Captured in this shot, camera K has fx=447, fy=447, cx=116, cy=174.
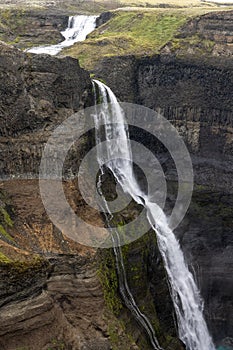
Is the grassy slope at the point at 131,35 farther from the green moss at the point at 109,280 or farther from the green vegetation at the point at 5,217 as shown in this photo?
the green moss at the point at 109,280

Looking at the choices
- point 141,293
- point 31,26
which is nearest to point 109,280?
point 141,293

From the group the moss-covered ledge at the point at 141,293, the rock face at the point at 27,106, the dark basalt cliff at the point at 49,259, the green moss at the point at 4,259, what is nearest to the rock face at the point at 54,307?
the dark basalt cliff at the point at 49,259

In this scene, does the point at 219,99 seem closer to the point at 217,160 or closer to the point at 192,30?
the point at 217,160

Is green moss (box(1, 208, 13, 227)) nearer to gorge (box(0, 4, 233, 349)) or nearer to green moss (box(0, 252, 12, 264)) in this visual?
gorge (box(0, 4, 233, 349))

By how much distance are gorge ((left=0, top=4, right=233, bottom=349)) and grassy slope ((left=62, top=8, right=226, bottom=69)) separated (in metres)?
3.52

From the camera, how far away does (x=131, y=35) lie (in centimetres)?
5900

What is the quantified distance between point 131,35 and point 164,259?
37.8m

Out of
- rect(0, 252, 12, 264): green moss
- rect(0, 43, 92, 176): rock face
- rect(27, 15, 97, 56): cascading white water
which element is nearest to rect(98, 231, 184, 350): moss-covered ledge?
rect(0, 252, 12, 264): green moss

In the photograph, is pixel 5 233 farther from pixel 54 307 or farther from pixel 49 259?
pixel 54 307

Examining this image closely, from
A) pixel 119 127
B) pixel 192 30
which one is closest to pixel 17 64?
pixel 119 127

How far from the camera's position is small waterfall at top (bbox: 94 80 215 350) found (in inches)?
992

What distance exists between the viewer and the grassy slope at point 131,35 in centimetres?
5166

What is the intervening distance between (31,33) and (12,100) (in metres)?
39.3

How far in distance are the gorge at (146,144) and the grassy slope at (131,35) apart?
3.52 metres
